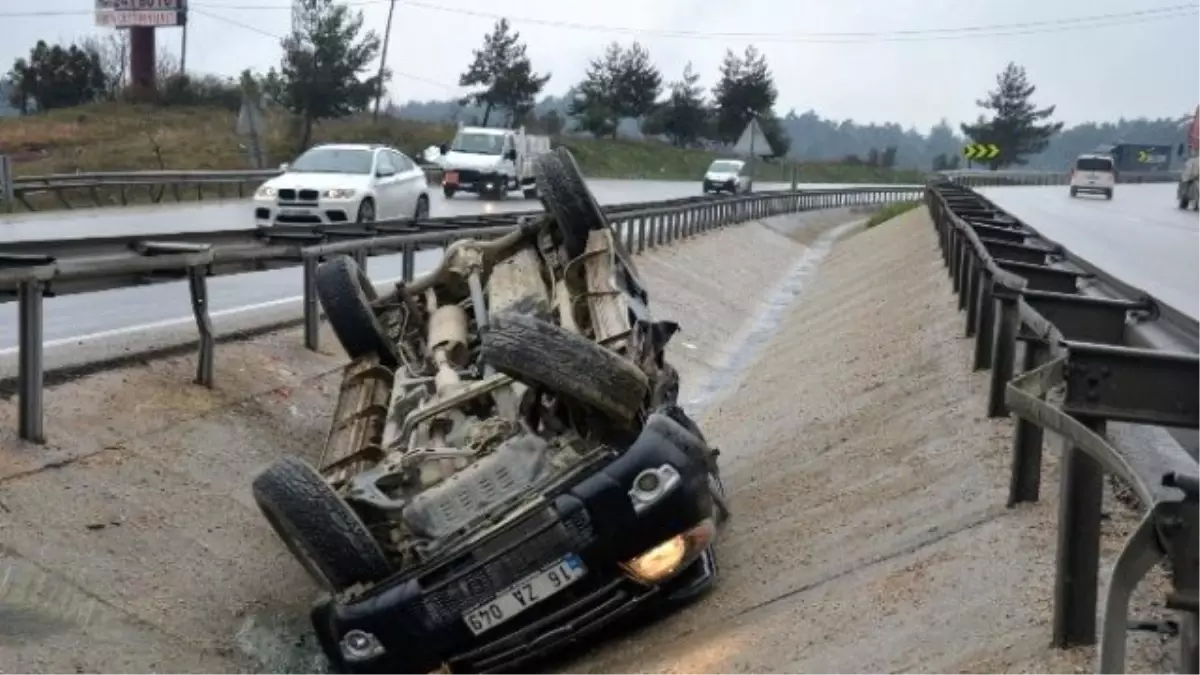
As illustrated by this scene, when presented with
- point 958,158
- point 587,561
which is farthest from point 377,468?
point 958,158

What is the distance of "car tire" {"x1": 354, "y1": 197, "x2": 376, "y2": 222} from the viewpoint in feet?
78.7

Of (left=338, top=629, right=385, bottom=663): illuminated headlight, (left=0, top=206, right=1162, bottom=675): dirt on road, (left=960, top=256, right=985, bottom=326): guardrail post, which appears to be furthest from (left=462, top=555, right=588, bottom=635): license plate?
(left=960, top=256, right=985, bottom=326): guardrail post

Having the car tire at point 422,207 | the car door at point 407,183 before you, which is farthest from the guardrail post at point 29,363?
the car tire at point 422,207

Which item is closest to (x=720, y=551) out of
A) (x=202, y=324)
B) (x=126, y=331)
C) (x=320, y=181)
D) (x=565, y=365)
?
(x=565, y=365)

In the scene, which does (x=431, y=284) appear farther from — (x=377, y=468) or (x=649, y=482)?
Result: (x=649, y=482)

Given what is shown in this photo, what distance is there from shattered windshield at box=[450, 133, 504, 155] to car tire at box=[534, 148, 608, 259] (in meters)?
34.0

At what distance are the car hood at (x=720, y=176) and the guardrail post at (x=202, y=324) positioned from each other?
50008 mm

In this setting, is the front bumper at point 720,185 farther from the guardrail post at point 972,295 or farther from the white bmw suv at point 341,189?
the guardrail post at point 972,295

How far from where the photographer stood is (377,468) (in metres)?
6.70

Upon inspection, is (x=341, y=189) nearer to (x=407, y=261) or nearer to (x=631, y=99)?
(x=407, y=261)

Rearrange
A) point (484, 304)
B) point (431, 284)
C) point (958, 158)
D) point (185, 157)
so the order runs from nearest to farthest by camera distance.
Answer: point (484, 304) → point (431, 284) → point (185, 157) → point (958, 158)

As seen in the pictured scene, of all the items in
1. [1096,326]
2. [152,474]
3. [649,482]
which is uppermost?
[1096,326]

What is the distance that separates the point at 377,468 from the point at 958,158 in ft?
385

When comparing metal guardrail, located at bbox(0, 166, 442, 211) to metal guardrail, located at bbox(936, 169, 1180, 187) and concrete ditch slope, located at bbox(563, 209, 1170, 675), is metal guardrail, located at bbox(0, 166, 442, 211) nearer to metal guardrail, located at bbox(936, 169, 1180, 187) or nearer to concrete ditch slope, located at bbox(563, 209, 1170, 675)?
concrete ditch slope, located at bbox(563, 209, 1170, 675)
